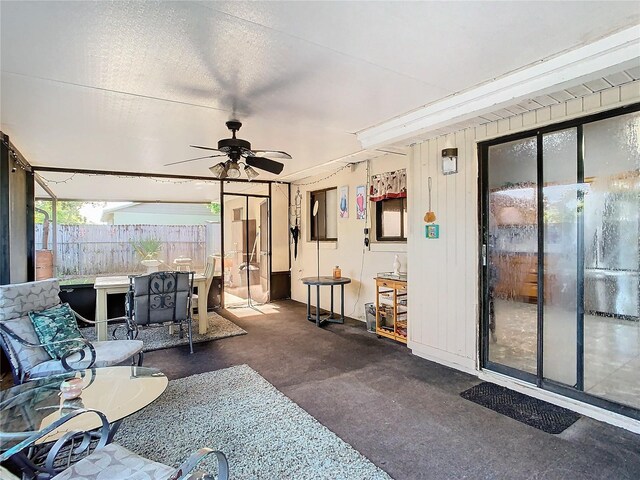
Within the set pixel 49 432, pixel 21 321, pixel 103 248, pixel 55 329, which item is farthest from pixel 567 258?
pixel 103 248

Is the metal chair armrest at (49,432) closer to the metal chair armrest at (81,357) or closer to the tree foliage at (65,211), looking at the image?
the metal chair armrest at (81,357)

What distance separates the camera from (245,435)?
2.39 metres

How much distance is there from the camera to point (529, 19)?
1882 mm

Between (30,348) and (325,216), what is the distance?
4716mm

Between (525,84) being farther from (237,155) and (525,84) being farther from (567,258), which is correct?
(237,155)

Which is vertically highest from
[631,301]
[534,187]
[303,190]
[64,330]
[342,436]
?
[303,190]

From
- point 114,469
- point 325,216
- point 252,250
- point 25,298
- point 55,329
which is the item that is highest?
point 325,216

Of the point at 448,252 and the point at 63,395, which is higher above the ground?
the point at 448,252

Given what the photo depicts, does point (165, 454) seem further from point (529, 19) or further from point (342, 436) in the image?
point (529, 19)

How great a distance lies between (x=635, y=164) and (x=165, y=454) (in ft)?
12.0

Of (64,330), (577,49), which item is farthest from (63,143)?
(577,49)

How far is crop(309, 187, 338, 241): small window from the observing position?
636 centimetres

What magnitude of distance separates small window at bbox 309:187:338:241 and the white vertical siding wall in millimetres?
2361

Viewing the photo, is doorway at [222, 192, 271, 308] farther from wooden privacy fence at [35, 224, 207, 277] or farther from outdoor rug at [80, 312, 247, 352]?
outdoor rug at [80, 312, 247, 352]
